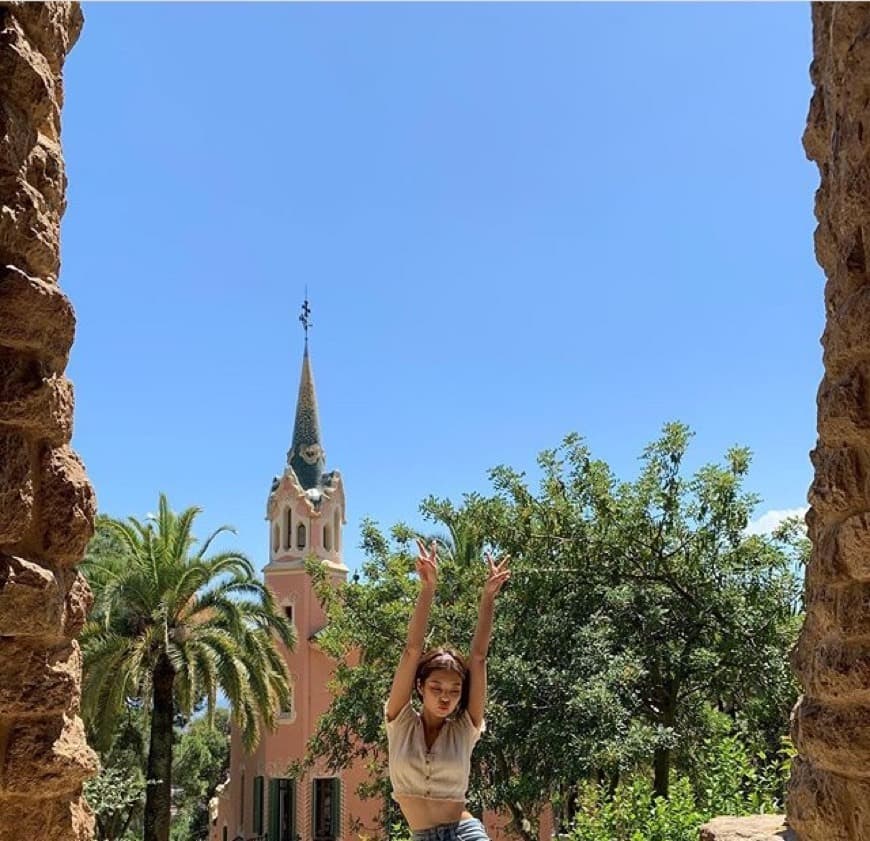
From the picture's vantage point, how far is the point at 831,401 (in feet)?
7.86

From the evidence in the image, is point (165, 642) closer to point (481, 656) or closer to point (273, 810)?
point (481, 656)

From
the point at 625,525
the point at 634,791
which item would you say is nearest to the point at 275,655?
the point at 625,525

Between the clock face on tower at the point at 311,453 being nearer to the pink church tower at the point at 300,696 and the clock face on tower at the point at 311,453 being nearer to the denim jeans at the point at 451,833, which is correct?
the pink church tower at the point at 300,696

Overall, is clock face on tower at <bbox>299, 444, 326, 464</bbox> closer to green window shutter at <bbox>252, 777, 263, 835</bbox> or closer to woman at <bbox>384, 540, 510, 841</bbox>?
green window shutter at <bbox>252, 777, 263, 835</bbox>

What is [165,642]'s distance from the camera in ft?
43.8

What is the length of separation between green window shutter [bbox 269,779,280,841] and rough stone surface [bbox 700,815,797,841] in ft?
74.3

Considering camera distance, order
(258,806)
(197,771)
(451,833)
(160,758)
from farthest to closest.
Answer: (197,771)
(258,806)
(160,758)
(451,833)

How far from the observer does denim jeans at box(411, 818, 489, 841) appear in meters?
2.82

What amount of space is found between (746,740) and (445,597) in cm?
455

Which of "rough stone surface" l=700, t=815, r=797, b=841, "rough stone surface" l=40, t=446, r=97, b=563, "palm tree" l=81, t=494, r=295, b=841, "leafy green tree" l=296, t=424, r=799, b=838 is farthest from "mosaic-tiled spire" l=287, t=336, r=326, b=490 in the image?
"rough stone surface" l=40, t=446, r=97, b=563

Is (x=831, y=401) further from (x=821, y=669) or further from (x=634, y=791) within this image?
(x=634, y=791)

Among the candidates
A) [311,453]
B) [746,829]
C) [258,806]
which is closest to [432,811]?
[746,829]

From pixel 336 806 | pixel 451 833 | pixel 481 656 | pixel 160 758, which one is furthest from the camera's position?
pixel 336 806

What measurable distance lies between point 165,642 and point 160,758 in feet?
5.56
